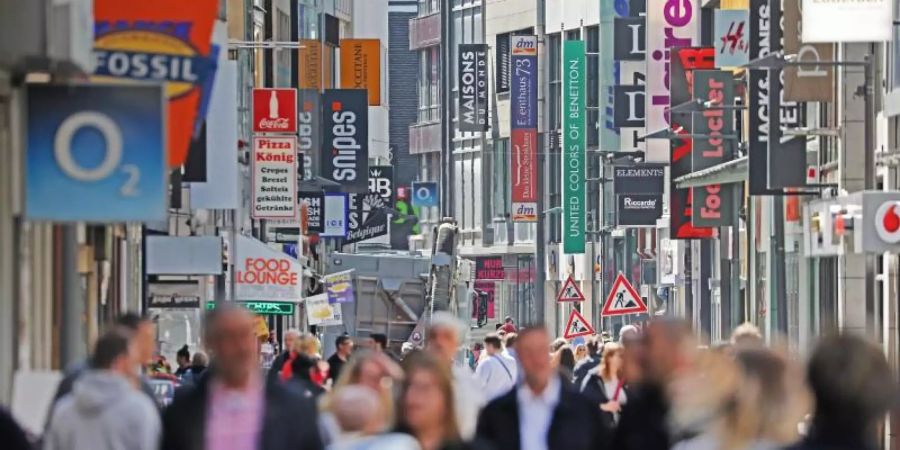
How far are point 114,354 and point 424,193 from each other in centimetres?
8773

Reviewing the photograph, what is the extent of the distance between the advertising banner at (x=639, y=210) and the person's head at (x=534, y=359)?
4501 centimetres

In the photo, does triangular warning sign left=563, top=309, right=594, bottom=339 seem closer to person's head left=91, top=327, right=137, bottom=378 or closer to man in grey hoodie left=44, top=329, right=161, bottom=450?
person's head left=91, top=327, right=137, bottom=378

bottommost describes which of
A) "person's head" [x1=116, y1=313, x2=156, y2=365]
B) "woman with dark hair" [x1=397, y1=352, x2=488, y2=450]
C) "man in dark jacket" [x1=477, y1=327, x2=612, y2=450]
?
"man in dark jacket" [x1=477, y1=327, x2=612, y2=450]

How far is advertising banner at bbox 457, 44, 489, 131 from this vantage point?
86.7 meters

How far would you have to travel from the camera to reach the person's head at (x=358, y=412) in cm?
893

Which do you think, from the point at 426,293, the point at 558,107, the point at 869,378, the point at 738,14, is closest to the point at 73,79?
the point at 869,378

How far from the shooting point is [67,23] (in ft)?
46.5

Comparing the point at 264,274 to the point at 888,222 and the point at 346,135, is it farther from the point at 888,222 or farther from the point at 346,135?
the point at 346,135

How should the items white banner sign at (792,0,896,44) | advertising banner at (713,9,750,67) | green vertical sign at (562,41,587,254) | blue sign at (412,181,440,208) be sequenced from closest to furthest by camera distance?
white banner sign at (792,0,896,44) → advertising banner at (713,9,750,67) → green vertical sign at (562,41,587,254) → blue sign at (412,181,440,208)

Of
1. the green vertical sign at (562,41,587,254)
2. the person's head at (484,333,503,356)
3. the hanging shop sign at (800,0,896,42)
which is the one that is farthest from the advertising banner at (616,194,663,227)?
the person's head at (484,333,503,356)

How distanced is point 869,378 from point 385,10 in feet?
315

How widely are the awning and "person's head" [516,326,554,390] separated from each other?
89.0ft

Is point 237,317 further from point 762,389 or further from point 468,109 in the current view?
point 468,109

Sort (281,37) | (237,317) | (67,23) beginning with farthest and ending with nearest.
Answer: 1. (281,37)
2. (67,23)
3. (237,317)
